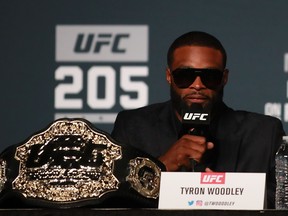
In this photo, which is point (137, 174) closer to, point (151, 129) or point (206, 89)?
point (206, 89)

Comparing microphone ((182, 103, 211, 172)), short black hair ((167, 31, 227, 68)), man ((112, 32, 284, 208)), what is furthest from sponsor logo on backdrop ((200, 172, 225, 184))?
short black hair ((167, 31, 227, 68))

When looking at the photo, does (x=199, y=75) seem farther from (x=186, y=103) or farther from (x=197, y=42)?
(x=197, y=42)

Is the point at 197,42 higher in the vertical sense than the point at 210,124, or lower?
higher

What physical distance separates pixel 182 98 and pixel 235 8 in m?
0.91

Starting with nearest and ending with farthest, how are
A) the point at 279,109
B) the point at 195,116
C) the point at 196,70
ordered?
the point at 195,116 → the point at 196,70 → the point at 279,109

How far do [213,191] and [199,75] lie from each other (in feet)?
2.24

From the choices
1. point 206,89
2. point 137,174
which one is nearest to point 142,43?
point 206,89

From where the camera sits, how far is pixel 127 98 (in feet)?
9.16

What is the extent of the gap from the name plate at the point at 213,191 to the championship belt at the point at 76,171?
6 centimetres

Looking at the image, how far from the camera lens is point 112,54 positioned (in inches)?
110

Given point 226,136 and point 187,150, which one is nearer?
point 187,150

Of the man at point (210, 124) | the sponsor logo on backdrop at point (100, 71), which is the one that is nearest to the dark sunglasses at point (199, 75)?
the man at point (210, 124)

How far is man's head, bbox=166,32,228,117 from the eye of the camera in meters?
1.95

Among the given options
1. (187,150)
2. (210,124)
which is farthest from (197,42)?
(187,150)
